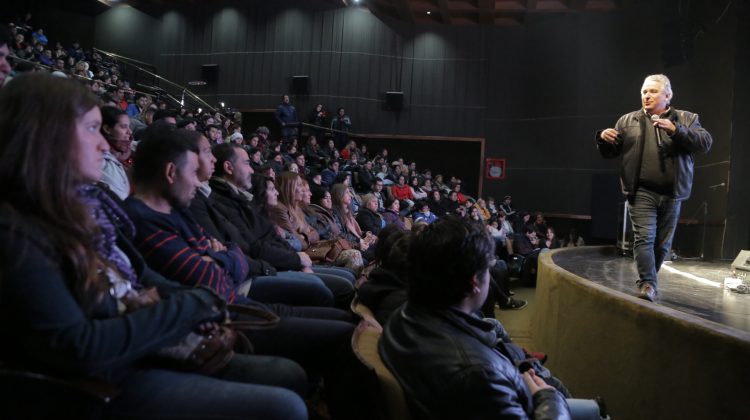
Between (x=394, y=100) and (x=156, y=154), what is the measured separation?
10.9 meters

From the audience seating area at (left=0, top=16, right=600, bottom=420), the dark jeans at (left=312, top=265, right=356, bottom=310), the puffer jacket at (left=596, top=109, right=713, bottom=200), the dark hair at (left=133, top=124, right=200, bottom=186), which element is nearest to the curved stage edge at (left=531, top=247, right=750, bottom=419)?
the puffer jacket at (left=596, top=109, right=713, bottom=200)

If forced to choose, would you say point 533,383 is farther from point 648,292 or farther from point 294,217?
point 294,217

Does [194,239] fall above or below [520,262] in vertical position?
above

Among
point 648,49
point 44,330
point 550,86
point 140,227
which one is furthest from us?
point 550,86

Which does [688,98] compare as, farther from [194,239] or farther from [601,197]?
[194,239]

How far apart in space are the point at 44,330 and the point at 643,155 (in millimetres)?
2730

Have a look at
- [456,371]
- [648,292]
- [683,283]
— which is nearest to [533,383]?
[456,371]

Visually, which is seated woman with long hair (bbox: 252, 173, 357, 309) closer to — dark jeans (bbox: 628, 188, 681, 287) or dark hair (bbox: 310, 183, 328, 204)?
dark hair (bbox: 310, 183, 328, 204)

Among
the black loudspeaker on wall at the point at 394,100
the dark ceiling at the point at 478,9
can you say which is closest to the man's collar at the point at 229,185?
the dark ceiling at the point at 478,9

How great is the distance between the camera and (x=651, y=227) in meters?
2.63

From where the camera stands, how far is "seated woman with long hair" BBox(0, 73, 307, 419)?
83 centimetres

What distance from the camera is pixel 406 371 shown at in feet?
3.57

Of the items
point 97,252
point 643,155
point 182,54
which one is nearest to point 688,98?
point 643,155

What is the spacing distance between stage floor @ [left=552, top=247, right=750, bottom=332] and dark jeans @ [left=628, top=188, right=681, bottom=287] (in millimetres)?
168
